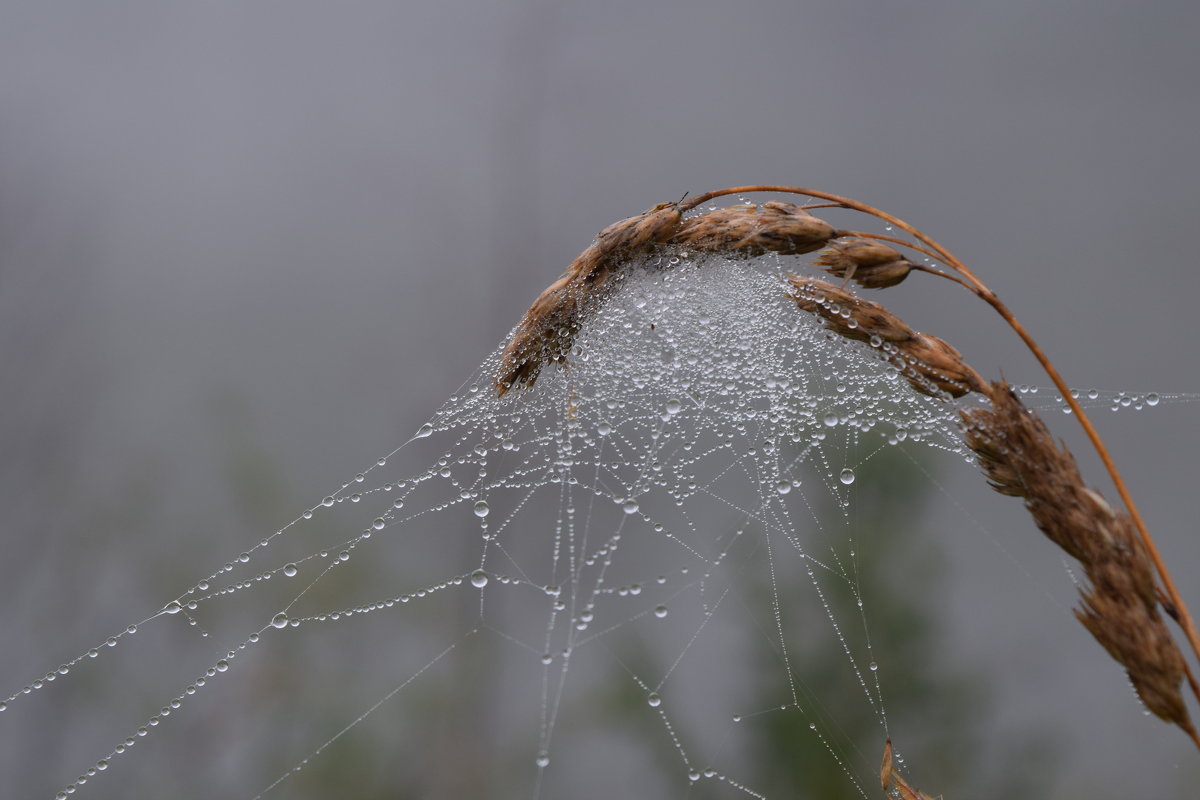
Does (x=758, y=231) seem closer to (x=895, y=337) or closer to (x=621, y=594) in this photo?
(x=895, y=337)

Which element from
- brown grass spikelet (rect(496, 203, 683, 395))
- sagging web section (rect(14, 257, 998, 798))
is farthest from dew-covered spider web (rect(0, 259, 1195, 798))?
brown grass spikelet (rect(496, 203, 683, 395))

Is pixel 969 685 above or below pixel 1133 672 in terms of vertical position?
below

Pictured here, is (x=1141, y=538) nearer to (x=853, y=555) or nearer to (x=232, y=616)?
(x=853, y=555)

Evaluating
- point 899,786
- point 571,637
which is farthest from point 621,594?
point 899,786

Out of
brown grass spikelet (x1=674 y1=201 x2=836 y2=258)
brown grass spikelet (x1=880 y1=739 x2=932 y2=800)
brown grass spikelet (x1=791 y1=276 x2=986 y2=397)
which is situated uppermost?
brown grass spikelet (x1=674 y1=201 x2=836 y2=258)

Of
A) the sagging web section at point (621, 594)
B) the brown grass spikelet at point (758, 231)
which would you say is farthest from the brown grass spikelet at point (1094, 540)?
the sagging web section at point (621, 594)

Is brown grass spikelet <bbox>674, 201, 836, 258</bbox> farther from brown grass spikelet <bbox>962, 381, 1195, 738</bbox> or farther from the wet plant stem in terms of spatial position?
brown grass spikelet <bbox>962, 381, 1195, 738</bbox>

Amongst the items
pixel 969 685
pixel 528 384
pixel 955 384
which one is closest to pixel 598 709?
pixel 969 685
